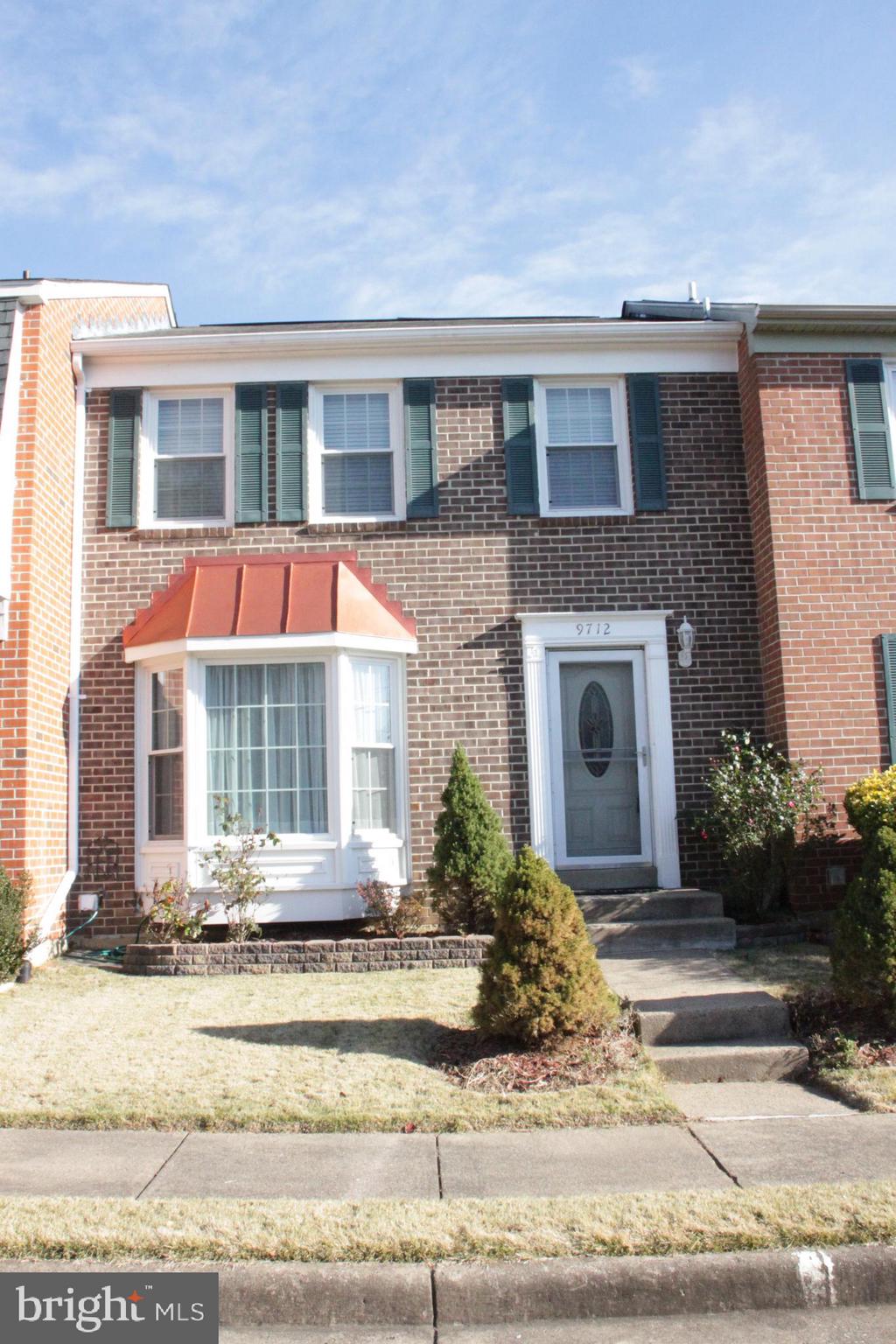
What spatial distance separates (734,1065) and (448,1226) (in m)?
2.65

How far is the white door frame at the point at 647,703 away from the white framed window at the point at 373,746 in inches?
50.5

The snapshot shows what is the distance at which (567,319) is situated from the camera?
1241cm

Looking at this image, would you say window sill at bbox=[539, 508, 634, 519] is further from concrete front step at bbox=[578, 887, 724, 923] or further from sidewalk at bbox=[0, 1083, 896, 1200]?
sidewalk at bbox=[0, 1083, 896, 1200]

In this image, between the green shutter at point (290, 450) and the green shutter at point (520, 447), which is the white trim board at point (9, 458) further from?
the green shutter at point (520, 447)

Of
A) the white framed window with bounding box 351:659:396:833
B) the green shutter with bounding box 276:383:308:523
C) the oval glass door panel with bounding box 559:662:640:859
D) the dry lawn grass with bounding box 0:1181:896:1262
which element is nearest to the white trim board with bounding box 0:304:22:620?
the green shutter with bounding box 276:383:308:523

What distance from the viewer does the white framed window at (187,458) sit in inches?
437

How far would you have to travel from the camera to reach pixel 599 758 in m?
10.8

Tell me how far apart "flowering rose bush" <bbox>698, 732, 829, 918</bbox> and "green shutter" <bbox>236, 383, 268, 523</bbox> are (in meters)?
4.94

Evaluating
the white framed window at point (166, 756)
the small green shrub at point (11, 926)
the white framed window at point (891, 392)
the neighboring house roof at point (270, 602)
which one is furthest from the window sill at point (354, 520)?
the white framed window at point (891, 392)

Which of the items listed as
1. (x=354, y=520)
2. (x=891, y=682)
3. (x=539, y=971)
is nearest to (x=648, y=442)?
(x=354, y=520)

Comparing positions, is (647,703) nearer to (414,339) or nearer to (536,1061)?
(414,339)

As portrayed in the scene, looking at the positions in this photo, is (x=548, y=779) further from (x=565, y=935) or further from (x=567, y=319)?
(x=567, y=319)

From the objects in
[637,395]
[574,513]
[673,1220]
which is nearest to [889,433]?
[637,395]

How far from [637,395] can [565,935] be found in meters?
6.43
